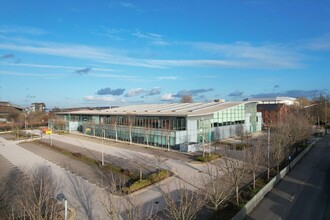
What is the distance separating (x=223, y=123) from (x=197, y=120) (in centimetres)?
813

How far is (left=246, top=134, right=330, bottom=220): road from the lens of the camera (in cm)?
1838

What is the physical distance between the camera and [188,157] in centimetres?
3597

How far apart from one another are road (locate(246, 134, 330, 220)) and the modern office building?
52.0 feet

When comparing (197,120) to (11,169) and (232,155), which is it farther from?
(11,169)

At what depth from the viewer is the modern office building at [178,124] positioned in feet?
138

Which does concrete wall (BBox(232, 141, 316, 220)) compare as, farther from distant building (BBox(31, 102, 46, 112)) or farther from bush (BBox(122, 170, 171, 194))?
distant building (BBox(31, 102, 46, 112))

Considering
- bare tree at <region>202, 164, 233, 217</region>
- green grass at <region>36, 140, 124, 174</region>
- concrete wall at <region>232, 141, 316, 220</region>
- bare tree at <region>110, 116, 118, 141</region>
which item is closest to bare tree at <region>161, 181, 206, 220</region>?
bare tree at <region>202, 164, 233, 217</region>

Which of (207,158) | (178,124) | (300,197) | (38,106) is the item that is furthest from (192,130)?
(38,106)

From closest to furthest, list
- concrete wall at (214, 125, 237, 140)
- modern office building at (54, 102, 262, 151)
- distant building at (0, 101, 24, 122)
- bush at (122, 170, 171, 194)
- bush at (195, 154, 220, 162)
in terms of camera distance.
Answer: bush at (122, 170, 171, 194) → bush at (195, 154, 220, 162) → modern office building at (54, 102, 262, 151) → concrete wall at (214, 125, 237, 140) → distant building at (0, 101, 24, 122)

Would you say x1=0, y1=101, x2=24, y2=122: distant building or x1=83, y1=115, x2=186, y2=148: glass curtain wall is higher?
x1=0, y1=101, x2=24, y2=122: distant building

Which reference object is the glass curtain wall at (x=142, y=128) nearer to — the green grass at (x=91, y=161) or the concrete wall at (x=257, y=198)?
the green grass at (x=91, y=161)

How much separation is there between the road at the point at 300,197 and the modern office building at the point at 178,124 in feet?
52.0

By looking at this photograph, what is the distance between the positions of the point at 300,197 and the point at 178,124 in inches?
914

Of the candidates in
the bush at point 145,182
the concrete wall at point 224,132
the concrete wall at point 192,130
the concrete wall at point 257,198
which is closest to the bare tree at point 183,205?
the concrete wall at point 257,198
